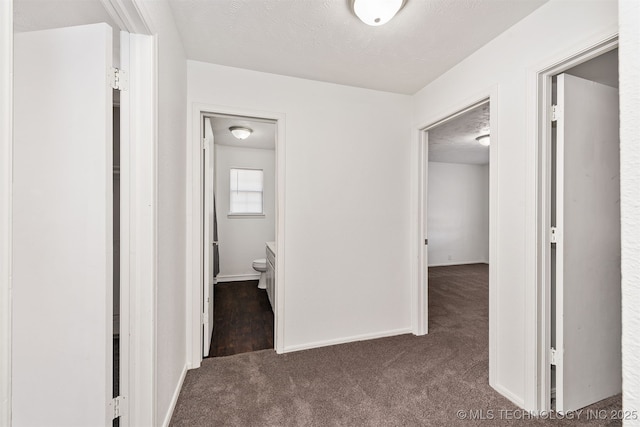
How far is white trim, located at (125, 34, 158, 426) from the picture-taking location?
1343 mm

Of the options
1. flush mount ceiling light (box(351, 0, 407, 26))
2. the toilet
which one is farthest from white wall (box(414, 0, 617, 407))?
the toilet

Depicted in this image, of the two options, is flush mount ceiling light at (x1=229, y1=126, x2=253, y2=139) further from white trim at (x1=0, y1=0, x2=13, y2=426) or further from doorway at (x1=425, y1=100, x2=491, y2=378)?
white trim at (x1=0, y1=0, x2=13, y2=426)

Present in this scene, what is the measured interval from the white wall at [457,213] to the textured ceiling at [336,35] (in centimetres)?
432

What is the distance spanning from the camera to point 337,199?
261 cm

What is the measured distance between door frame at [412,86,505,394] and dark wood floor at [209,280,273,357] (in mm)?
1490

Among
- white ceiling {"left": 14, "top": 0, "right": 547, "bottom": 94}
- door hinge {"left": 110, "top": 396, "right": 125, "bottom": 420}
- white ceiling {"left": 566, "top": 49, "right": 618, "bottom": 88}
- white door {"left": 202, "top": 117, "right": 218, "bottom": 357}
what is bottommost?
door hinge {"left": 110, "top": 396, "right": 125, "bottom": 420}

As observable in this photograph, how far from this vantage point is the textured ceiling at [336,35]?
1659 millimetres

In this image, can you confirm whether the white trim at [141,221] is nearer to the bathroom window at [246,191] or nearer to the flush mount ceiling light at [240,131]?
the flush mount ceiling light at [240,131]

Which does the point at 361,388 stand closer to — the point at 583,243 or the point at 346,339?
the point at 346,339

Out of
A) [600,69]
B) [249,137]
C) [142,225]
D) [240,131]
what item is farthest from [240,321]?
[600,69]

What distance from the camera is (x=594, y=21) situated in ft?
4.57

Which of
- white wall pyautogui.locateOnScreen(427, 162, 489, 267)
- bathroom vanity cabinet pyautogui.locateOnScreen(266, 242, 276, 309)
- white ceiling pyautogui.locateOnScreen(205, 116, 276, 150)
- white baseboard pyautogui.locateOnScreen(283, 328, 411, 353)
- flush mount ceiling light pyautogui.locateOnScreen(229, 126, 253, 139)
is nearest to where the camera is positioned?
white baseboard pyautogui.locateOnScreen(283, 328, 411, 353)

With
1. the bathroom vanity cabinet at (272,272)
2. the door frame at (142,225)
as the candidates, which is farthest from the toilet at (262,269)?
the door frame at (142,225)

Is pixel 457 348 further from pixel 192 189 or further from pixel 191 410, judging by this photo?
pixel 192 189
